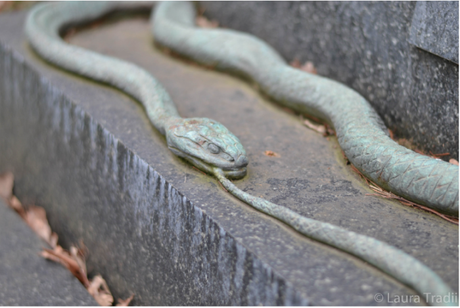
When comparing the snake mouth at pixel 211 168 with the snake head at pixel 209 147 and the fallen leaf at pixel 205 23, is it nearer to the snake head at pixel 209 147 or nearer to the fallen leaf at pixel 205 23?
the snake head at pixel 209 147

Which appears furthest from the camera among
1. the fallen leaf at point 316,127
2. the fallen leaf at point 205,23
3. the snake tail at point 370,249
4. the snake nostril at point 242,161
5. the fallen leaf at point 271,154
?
the fallen leaf at point 205,23

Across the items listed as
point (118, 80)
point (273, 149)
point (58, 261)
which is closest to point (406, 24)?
point (273, 149)

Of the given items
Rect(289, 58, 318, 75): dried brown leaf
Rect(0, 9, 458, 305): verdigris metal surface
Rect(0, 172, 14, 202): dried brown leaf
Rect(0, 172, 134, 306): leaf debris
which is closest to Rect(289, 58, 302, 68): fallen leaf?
Rect(289, 58, 318, 75): dried brown leaf

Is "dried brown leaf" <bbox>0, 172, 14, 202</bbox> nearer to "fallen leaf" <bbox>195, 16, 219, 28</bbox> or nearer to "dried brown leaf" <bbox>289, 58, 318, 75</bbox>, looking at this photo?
"fallen leaf" <bbox>195, 16, 219, 28</bbox>

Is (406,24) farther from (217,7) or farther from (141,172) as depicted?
(217,7)

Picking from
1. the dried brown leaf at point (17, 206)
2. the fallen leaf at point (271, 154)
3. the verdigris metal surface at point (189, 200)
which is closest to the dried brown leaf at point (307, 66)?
the verdigris metal surface at point (189, 200)

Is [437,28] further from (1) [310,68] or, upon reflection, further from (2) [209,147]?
(2) [209,147]

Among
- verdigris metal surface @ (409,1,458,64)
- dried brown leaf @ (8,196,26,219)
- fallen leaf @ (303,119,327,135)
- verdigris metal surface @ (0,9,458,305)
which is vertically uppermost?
verdigris metal surface @ (409,1,458,64)
